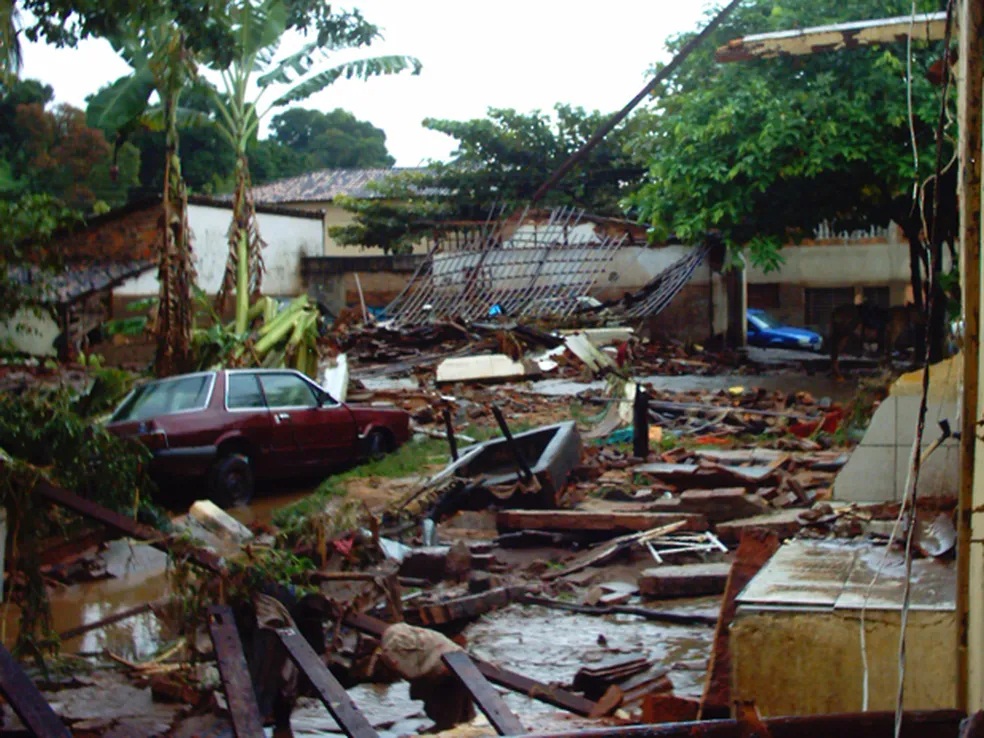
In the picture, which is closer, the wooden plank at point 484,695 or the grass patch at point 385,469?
the wooden plank at point 484,695

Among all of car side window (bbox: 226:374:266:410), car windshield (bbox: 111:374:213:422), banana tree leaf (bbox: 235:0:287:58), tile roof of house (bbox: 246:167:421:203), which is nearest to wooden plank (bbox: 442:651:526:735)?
car windshield (bbox: 111:374:213:422)

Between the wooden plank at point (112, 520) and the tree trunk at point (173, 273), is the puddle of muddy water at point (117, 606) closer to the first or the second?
the wooden plank at point (112, 520)

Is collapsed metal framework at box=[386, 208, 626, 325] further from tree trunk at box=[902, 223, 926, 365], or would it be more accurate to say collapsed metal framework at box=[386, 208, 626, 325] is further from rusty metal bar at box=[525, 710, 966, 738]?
rusty metal bar at box=[525, 710, 966, 738]

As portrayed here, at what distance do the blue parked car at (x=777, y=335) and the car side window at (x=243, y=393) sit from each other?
25377 millimetres

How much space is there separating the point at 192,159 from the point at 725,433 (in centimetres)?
3322

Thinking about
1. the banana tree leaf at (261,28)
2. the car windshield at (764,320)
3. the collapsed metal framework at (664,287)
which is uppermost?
the banana tree leaf at (261,28)

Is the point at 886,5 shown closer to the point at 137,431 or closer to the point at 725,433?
the point at 725,433

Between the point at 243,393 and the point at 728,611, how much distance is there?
31.3 feet

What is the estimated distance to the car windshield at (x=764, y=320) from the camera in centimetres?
3775

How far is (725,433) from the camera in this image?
1695 cm

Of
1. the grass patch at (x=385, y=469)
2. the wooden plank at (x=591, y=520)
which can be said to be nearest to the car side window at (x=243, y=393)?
the grass patch at (x=385, y=469)

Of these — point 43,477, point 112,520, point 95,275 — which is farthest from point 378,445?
point 95,275

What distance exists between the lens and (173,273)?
16.7 metres

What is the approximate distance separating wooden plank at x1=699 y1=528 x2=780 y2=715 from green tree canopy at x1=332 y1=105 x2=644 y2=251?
33039 millimetres
